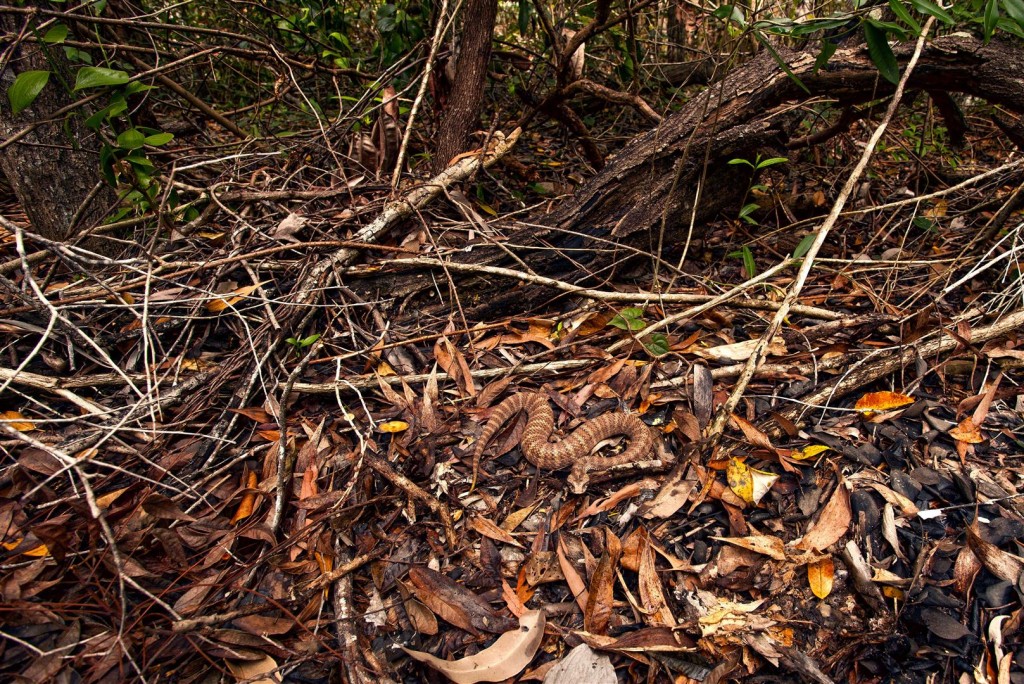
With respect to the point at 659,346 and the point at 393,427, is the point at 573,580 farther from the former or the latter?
the point at 659,346

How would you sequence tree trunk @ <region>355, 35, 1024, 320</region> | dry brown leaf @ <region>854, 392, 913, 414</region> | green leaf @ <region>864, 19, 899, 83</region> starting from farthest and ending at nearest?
1. tree trunk @ <region>355, 35, 1024, 320</region>
2. dry brown leaf @ <region>854, 392, 913, 414</region>
3. green leaf @ <region>864, 19, 899, 83</region>

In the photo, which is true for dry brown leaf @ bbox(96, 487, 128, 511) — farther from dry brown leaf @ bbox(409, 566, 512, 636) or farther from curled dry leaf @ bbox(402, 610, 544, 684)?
curled dry leaf @ bbox(402, 610, 544, 684)

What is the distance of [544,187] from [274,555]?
3.78 meters

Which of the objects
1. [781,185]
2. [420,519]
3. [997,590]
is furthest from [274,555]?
[781,185]

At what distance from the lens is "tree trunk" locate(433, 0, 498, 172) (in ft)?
14.3

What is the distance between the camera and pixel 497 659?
226 cm

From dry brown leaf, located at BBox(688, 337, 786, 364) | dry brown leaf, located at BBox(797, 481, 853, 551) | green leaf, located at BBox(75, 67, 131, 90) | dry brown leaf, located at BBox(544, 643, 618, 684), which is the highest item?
green leaf, located at BBox(75, 67, 131, 90)

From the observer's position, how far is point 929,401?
110 inches

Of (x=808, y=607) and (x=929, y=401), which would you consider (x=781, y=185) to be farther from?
(x=808, y=607)

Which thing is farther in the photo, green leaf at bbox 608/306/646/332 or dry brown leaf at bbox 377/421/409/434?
green leaf at bbox 608/306/646/332

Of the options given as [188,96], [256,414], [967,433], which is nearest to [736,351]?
[967,433]

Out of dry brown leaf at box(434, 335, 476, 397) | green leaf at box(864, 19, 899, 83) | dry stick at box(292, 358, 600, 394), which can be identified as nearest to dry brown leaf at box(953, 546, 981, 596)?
dry stick at box(292, 358, 600, 394)

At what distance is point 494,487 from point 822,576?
1.44m

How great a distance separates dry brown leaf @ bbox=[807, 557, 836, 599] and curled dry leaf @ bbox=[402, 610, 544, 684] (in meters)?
1.07
